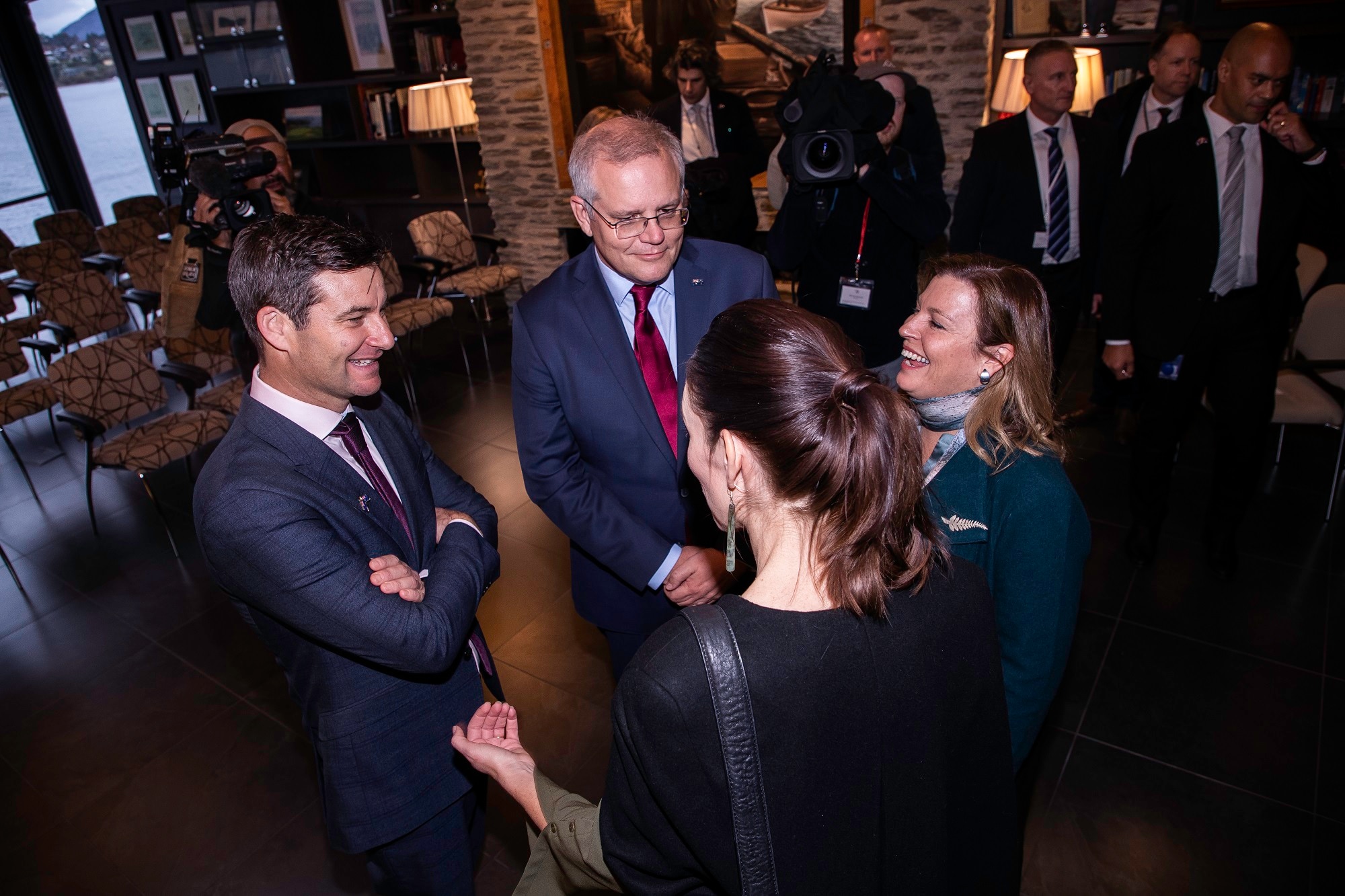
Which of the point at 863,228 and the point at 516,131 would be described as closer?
the point at 863,228

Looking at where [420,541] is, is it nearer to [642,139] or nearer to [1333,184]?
[642,139]

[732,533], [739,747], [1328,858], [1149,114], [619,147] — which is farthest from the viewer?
[1149,114]

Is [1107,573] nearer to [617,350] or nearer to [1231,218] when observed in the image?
[1231,218]

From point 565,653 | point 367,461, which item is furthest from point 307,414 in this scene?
point 565,653

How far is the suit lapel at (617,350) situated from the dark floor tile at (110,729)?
234 centimetres

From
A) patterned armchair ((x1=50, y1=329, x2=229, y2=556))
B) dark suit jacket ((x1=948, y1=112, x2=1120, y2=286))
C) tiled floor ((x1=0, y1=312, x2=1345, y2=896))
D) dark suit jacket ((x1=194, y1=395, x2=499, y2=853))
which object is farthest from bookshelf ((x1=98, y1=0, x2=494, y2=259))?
dark suit jacket ((x1=194, y1=395, x2=499, y2=853))

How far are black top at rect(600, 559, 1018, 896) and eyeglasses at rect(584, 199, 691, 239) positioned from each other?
3.56 ft

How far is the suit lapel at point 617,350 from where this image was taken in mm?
1915

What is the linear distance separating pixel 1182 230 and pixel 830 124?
136 cm

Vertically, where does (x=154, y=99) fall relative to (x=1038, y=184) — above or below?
above

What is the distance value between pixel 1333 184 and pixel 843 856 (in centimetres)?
321

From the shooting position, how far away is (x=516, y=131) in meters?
6.59

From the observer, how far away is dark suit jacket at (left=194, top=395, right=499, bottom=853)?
1365 millimetres

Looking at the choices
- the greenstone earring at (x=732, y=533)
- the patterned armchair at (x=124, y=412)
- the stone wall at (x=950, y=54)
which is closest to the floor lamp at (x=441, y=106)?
the patterned armchair at (x=124, y=412)
